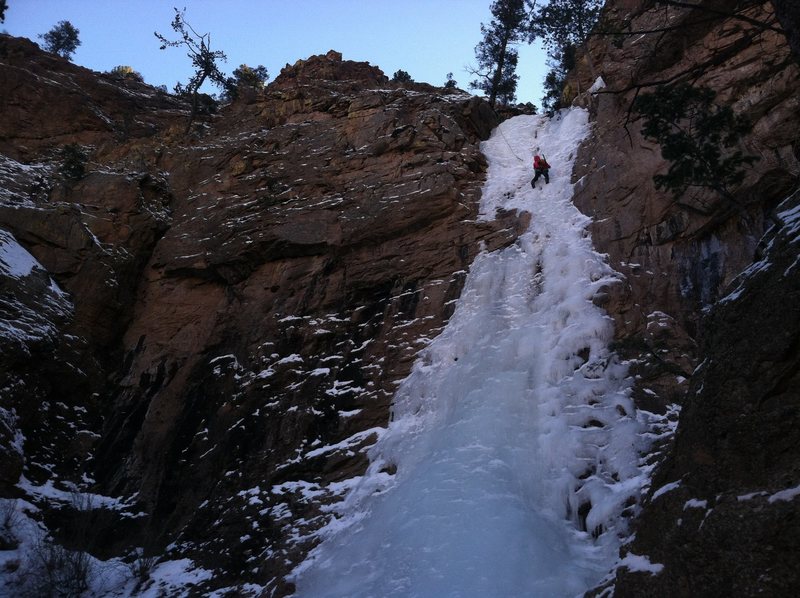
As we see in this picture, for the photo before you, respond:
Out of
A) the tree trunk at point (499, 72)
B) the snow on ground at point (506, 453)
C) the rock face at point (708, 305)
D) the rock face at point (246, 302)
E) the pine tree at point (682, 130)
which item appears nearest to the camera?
the rock face at point (708, 305)

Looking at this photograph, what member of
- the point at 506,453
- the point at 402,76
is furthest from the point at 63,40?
the point at 506,453

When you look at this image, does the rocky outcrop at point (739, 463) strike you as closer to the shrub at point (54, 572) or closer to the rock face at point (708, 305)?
the rock face at point (708, 305)

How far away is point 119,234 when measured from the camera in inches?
681

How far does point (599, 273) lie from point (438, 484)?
5208 mm

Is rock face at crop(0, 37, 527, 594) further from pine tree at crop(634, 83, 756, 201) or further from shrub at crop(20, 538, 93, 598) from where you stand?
pine tree at crop(634, 83, 756, 201)

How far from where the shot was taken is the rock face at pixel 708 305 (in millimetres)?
4484

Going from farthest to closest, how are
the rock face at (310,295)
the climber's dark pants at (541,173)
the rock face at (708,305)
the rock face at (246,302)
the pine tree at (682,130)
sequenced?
1. the climber's dark pants at (541,173)
2. the rock face at (246,302)
3. the rock face at (310,295)
4. the pine tree at (682,130)
5. the rock face at (708,305)

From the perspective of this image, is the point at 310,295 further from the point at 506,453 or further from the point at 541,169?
the point at 506,453

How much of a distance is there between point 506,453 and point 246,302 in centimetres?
794

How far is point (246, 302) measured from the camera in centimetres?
1548

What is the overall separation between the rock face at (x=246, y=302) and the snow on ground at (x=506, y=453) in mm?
744

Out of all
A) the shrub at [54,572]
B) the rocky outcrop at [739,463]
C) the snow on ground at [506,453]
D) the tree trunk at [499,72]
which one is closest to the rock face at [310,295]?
the rocky outcrop at [739,463]

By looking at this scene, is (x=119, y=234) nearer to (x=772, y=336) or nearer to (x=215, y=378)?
(x=215, y=378)

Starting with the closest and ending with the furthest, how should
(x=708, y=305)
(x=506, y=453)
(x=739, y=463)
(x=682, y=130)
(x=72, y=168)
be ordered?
1. (x=739, y=463)
2. (x=682, y=130)
3. (x=506, y=453)
4. (x=708, y=305)
5. (x=72, y=168)
